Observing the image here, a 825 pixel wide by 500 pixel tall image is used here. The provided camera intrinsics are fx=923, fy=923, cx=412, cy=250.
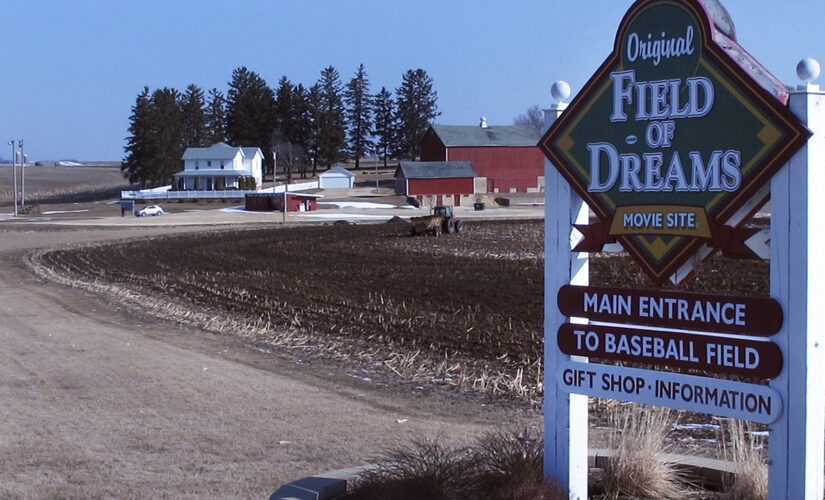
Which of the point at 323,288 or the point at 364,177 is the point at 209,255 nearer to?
the point at 323,288

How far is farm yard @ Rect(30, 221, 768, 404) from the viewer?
13.6m

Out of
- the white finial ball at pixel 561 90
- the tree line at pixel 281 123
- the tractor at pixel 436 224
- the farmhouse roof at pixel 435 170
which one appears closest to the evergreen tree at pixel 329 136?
the tree line at pixel 281 123

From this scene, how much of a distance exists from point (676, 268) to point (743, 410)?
95 centimetres

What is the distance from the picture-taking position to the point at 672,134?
561cm

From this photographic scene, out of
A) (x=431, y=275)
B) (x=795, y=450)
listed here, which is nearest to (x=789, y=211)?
(x=795, y=450)

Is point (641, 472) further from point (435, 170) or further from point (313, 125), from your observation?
point (313, 125)

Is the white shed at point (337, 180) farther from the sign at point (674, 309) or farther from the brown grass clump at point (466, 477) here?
the sign at point (674, 309)

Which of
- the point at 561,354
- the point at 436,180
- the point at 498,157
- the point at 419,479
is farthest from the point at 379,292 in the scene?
the point at 498,157

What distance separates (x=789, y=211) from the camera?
16.7ft

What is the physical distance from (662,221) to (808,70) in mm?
1241

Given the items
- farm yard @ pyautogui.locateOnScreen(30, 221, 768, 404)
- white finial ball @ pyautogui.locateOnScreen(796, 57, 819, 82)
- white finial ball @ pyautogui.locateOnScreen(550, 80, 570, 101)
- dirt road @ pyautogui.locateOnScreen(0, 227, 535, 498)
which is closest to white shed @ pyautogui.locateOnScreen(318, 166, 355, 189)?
farm yard @ pyautogui.locateOnScreen(30, 221, 768, 404)

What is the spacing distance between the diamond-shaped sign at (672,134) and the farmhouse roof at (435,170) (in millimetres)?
83567

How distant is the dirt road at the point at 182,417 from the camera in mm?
7672

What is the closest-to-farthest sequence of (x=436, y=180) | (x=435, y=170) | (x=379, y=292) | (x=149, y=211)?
(x=379, y=292), (x=149, y=211), (x=436, y=180), (x=435, y=170)
